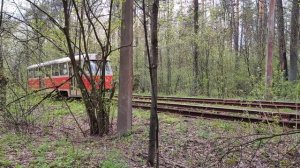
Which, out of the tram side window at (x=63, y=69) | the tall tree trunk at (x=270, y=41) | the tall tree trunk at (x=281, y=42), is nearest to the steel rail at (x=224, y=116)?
the tall tree trunk at (x=270, y=41)

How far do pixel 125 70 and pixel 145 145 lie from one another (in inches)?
80.0

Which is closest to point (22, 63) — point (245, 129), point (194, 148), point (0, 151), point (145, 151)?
point (0, 151)

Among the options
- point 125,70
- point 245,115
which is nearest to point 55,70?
point 125,70

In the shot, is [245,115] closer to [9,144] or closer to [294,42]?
[9,144]

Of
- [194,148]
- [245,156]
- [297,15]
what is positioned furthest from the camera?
[297,15]

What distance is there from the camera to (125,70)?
8.62 meters

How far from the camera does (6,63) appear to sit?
32.4 feet

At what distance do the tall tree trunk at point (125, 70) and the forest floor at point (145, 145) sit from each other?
1.35ft

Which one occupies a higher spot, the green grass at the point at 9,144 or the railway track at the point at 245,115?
the railway track at the point at 245,115

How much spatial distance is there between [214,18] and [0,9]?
1645 centimetres

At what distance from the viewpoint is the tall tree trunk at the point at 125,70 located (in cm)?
846

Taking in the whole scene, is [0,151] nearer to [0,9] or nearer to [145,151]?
[145,151]

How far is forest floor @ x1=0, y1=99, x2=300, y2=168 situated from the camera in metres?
6.04

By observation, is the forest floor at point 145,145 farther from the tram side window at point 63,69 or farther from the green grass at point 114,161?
the tram side window at point 63,69
